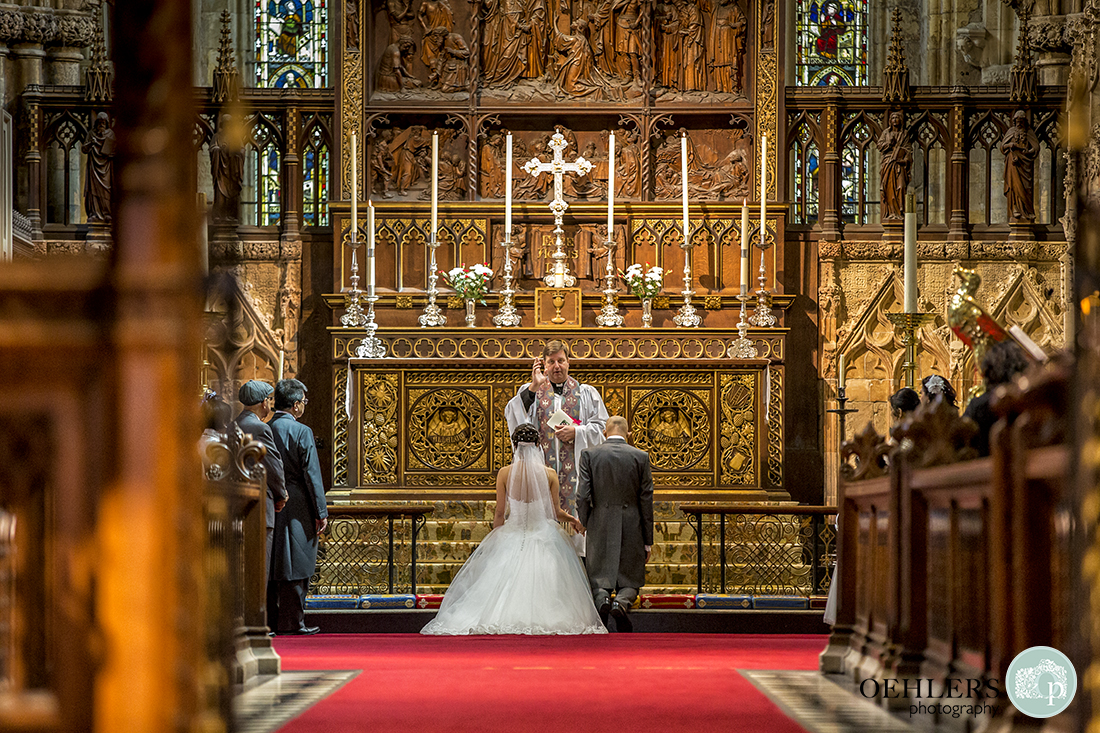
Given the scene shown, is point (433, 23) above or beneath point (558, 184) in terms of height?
above

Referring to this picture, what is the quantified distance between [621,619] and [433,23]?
234 inches

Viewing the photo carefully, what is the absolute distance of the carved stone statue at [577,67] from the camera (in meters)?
11.7

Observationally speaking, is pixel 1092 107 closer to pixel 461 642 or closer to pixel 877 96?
pixel 877 96

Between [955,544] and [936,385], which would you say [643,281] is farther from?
[955,544]

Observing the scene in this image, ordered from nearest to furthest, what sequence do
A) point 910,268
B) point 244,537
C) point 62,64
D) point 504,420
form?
point 244,537 < point 910,268 < point 504,420 < point 62,64

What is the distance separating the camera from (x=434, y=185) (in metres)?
10.7

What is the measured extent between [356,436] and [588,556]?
2.67 m

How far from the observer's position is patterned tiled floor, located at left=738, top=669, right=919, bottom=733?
3.93m

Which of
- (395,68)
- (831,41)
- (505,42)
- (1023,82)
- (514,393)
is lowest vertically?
(514,393)

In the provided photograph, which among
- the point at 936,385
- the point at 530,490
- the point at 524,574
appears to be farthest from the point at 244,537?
the point at 936,385

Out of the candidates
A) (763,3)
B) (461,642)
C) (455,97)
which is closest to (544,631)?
(461,642)

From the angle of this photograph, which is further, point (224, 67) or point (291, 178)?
point (291, 178)

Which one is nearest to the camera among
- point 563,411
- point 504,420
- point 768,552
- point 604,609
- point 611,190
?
point 604,609

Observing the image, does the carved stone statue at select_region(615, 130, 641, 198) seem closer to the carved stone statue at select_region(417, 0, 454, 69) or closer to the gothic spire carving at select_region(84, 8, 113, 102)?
the carved stone statue at select_region(417, 0, 454, 69)
